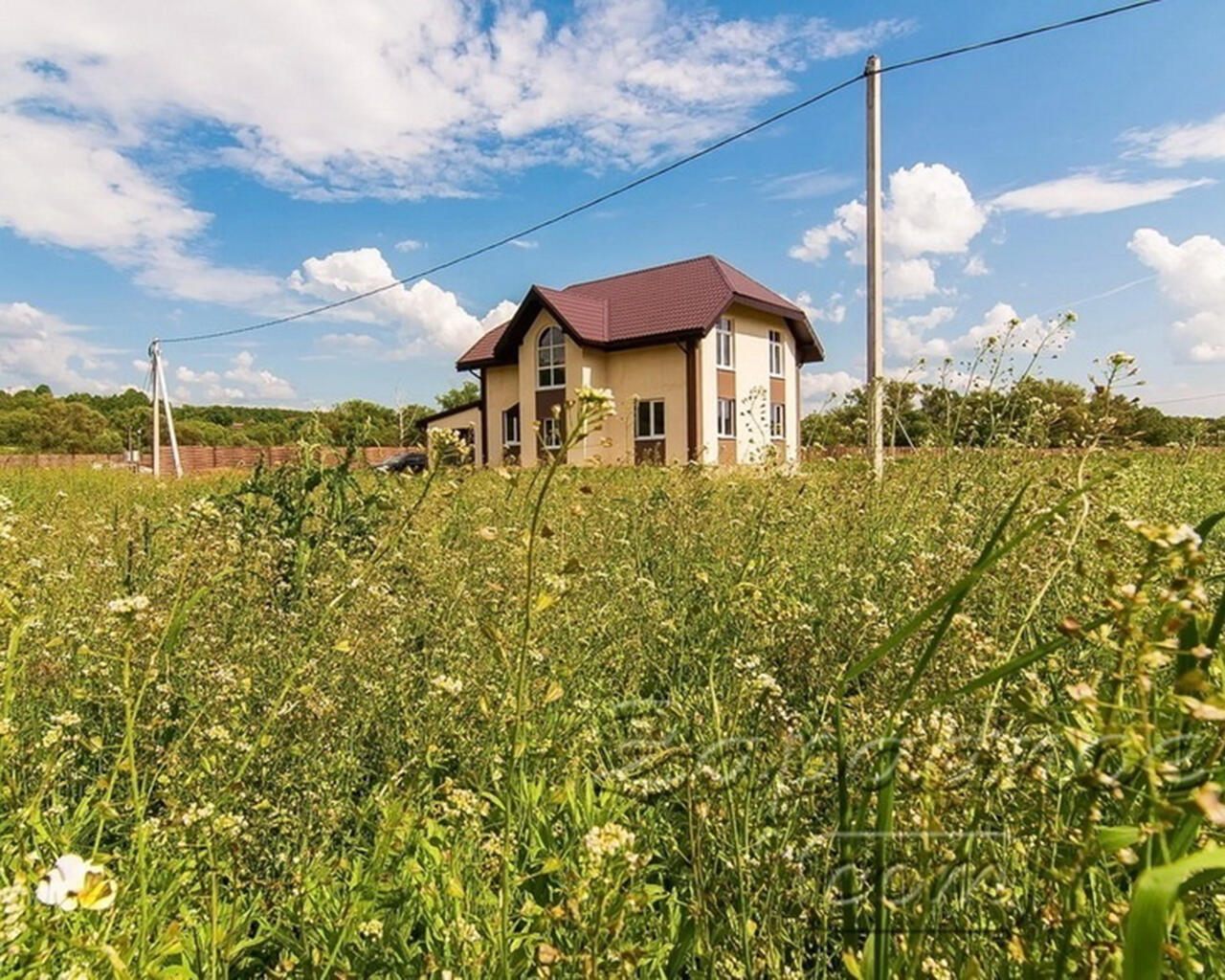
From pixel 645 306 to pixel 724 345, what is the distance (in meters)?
3.05

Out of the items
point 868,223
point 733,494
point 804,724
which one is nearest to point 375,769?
point 804,724

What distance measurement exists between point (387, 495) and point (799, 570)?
2.26 metres

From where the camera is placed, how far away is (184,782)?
4.52 ft

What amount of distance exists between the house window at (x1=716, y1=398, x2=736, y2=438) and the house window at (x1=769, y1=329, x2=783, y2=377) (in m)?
3.21

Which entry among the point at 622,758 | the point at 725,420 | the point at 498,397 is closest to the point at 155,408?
the point at 498,397

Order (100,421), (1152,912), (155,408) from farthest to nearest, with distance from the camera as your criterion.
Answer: (100,421)
(155,408)
(1152,912)

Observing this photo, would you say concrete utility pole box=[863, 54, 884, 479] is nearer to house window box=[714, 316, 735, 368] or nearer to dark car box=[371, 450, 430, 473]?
dark car box=[371, 450, 430, 473]

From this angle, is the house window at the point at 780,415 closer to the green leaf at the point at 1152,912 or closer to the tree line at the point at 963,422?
the tree line at the point at 963,422

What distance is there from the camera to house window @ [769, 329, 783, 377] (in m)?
26.0

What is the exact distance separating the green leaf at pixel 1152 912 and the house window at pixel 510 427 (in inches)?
1031

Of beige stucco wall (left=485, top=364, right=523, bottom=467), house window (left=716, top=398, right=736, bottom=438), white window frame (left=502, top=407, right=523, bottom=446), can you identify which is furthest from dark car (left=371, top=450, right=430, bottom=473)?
house window (left=716, top=398, right=736, bottom=438)

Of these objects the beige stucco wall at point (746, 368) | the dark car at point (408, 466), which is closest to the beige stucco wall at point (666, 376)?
the beige stucco wall at point (746, 368)

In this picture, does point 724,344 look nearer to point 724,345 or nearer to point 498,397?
point 724,345

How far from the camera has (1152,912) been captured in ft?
1.54
